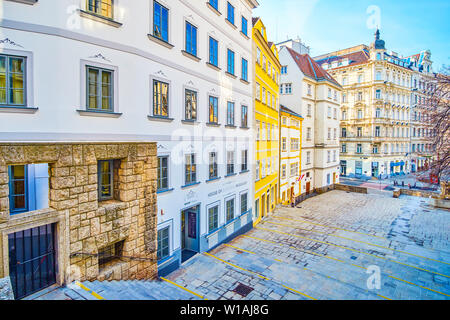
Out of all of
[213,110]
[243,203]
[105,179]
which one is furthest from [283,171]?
[105,179]

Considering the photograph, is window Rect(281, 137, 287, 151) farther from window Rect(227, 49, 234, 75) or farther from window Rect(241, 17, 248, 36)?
window Rect(227, 49, 234, 75)

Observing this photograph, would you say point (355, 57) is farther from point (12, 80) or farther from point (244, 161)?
point (12, 80)

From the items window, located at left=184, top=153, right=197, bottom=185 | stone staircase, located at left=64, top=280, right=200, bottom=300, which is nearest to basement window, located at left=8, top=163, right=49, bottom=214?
stone staircase, located at left=64, top=280, right=200, bottom=300

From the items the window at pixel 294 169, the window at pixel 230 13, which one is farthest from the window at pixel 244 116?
the window at pixel 294 169

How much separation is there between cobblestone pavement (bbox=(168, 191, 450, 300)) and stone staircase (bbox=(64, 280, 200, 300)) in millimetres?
1612

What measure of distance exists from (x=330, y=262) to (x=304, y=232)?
538 centimetres

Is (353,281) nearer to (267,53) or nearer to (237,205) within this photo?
(237,205)

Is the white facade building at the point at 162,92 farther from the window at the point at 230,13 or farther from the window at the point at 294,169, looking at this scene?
the window at the point at 294,169

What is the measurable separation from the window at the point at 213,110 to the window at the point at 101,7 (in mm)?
6971

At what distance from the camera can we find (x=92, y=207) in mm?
8562

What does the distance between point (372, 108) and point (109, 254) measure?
166 ft

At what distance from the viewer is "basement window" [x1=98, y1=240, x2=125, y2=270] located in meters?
9.38
